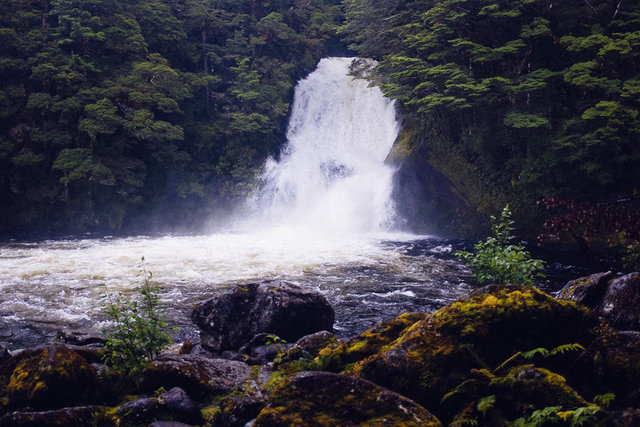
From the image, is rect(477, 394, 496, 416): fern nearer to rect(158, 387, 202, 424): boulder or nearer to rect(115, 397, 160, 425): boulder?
rect(158, 387, 202, 424): boulder

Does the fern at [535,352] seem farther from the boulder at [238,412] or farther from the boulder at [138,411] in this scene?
the boulder at [138,411]

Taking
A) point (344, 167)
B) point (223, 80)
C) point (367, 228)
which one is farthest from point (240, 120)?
point (367, 228)

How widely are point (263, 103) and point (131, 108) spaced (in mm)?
7708

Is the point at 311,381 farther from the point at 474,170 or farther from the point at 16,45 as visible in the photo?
the point at 16,45

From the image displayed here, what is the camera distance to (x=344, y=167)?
23844mm

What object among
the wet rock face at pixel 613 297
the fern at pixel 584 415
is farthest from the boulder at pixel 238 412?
the wet rock face at pixel 613 297

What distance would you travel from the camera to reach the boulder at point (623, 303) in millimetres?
3951

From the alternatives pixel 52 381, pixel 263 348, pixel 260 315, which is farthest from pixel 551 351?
pixel 260 315

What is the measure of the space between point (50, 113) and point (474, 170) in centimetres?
1997

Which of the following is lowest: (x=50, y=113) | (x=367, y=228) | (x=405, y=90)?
(x=367, y=228)

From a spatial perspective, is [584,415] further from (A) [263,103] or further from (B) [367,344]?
(A) [263,103]

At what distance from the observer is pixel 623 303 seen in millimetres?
4109

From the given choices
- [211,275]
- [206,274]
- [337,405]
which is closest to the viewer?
[337,405]

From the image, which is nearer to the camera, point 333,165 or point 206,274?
point 206,274
